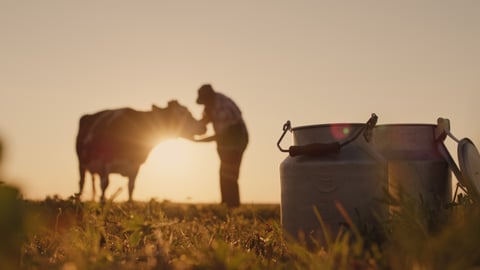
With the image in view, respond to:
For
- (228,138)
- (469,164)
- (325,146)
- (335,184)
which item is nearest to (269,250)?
(335,184)

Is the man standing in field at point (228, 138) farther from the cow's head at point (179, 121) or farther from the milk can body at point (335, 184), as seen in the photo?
the milk can body at point (335, 184)

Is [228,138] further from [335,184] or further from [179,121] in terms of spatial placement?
[335,184]

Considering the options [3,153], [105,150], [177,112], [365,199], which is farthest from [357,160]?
[177,112]

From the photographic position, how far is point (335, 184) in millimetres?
2914

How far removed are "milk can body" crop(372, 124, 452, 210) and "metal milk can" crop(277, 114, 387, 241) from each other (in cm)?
37

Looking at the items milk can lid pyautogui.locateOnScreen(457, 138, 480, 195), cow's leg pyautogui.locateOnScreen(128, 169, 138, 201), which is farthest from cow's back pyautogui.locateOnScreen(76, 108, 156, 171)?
milk can lid pyautogui.locateOnScreen(457, 138, 480, 195)

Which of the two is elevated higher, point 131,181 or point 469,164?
point 469,164

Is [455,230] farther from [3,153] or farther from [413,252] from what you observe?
[3,153]

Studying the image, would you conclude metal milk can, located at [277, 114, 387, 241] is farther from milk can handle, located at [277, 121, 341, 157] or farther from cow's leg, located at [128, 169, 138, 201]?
cow's leg, located at [128, 169, 138, 201]

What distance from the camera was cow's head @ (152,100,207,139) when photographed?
1304cm

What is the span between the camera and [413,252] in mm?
1568

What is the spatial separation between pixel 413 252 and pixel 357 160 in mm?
1396

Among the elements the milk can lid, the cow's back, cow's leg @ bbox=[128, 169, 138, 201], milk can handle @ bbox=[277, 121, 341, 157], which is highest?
the cow's back

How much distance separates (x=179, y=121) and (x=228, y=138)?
2463 mm
